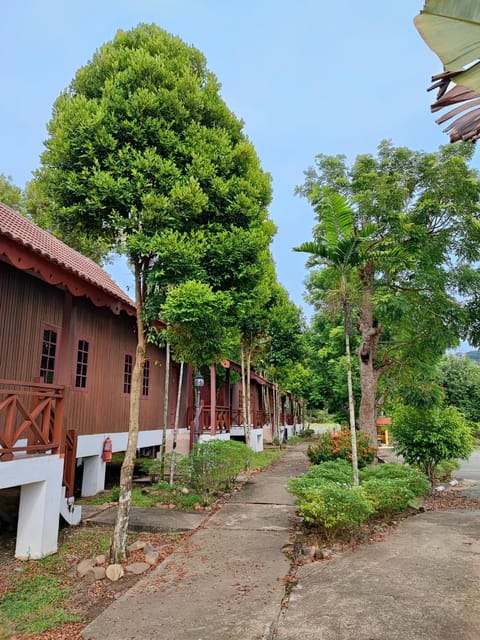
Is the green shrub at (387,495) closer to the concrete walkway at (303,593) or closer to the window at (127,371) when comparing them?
the concrete walkway at (303,593)

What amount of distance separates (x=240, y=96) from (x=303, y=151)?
6935 millimetres

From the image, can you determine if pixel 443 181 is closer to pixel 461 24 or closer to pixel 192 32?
pixel 192 32

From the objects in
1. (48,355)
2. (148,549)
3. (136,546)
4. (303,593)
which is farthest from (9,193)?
(303,593)

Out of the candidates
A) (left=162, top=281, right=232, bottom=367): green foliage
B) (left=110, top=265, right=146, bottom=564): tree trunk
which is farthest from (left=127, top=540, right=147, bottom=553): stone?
(left=162, top=281, right=232, bottom=367): green foliage

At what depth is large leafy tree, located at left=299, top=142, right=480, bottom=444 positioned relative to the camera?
1298cm

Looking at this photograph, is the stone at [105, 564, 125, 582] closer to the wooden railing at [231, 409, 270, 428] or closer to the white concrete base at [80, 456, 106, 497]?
the white concrete base at [80, 456, 106, 497]

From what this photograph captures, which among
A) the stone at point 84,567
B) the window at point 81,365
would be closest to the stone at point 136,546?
the stone at point 84,567

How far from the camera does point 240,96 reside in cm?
876

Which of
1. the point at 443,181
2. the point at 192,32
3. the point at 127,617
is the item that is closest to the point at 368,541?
the point at 127,617

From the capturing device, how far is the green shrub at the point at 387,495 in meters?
7.92

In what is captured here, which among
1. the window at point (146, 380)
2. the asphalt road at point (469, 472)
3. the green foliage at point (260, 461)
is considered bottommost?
the asphalt road at point (469, 472)

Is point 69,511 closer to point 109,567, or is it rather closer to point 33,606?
point 109,567

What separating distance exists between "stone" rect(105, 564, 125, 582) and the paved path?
1.16 ft

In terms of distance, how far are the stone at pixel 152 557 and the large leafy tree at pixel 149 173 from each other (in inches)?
29.5
